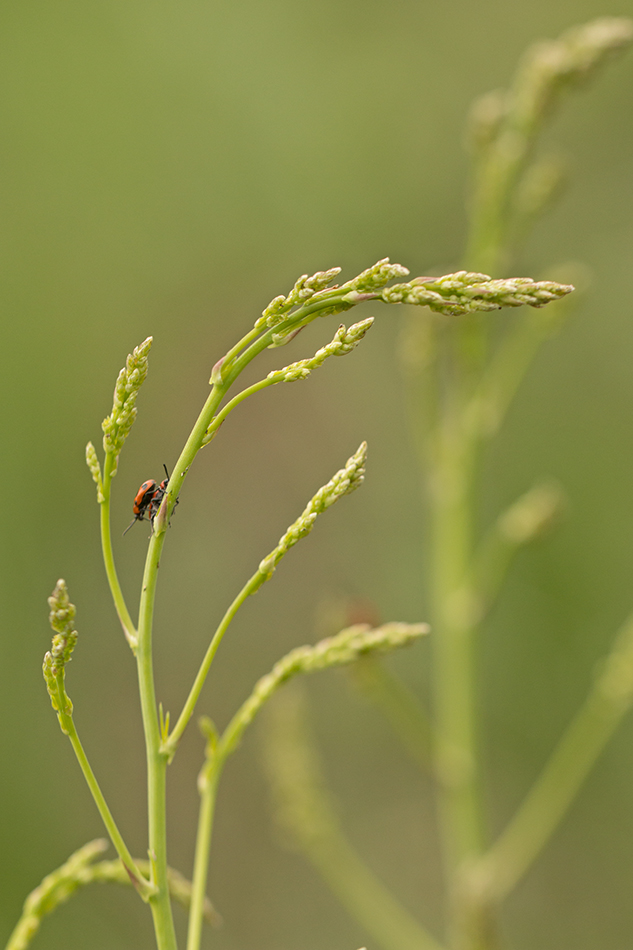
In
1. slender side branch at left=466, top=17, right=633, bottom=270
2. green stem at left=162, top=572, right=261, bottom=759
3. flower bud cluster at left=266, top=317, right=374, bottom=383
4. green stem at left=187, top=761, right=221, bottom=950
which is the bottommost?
green stem at left=187, top=761, right=221, bottom=950

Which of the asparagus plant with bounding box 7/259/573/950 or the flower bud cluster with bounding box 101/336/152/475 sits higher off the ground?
the flower bud cluster with bounding box 101/336/152/475

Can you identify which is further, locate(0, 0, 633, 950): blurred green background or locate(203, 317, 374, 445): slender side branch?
locate(0, 0, 633, 950): blurred green background

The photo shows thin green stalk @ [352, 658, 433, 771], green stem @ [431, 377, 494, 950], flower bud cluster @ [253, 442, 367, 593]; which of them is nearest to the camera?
flower bud cluster @ [253, 442, 367, 593]

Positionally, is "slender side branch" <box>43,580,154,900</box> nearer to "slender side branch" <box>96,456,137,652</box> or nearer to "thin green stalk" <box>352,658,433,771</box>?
"slender side branch" <box>96,456,137,652</box>

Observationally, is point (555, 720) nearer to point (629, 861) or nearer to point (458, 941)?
point (629, 861)

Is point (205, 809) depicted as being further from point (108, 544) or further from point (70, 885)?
point (108, 544)

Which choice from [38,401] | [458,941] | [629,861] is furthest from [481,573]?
[38,401]

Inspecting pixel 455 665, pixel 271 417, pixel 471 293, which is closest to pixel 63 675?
pixel 471 293

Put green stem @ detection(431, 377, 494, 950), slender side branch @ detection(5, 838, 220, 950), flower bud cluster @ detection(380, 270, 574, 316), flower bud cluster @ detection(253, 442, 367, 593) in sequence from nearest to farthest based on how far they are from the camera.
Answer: flower bud cluster @ detection(380, 270, 574, 316), flower bud cluster @ detection(253, 442, 367, 593), slender side branch @ detection(5, 838, 220, 950), green stem @ detection(431, 377, 494, 950)

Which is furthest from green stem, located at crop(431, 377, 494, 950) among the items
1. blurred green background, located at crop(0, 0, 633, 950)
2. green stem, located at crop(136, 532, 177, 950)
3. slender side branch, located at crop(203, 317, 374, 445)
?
blurred green background, located at crop(0, 0, 633, 950)
